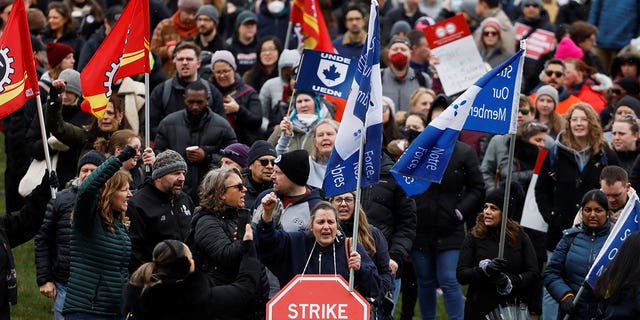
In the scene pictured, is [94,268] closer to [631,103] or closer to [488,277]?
[488,277]

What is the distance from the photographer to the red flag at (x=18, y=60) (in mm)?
11586

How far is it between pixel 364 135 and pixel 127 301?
2.03 meters

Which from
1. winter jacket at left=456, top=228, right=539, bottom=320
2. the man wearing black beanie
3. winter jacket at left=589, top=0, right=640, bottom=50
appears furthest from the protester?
winter jacket at left=589, top=0, right=640, bottom=50

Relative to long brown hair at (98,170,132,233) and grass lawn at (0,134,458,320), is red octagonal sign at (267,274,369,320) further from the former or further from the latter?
grass lawn at (0,134,458,320)

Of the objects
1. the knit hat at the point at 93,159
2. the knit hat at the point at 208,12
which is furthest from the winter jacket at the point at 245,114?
the knit hat at the point at 93,159

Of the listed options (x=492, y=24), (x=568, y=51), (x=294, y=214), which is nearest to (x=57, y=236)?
(x=294, y=214)

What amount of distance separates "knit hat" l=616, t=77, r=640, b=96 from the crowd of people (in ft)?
0.08

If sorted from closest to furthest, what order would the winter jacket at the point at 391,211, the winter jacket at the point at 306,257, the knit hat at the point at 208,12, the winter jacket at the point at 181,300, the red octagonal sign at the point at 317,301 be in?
1. the winter jacket at the point at 181,300
2. the red octagonal sign at the point at 317,301
3. the winter jacket at the point at 306,257
4. the winter jacket at the point at 391,211
5. the knit hat at the point at 208,12

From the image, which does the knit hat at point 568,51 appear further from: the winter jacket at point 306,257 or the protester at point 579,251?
the winter jacket at point 306,257

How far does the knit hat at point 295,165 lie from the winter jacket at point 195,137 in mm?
2852

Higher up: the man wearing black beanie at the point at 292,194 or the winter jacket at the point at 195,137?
the man wearing black beanie at the point at 292,194

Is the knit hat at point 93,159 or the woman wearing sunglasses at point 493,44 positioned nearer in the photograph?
the knit hat at point 93,159

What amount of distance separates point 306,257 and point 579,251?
2.58m

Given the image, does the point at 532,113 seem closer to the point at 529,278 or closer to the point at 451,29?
the point at 451,29
